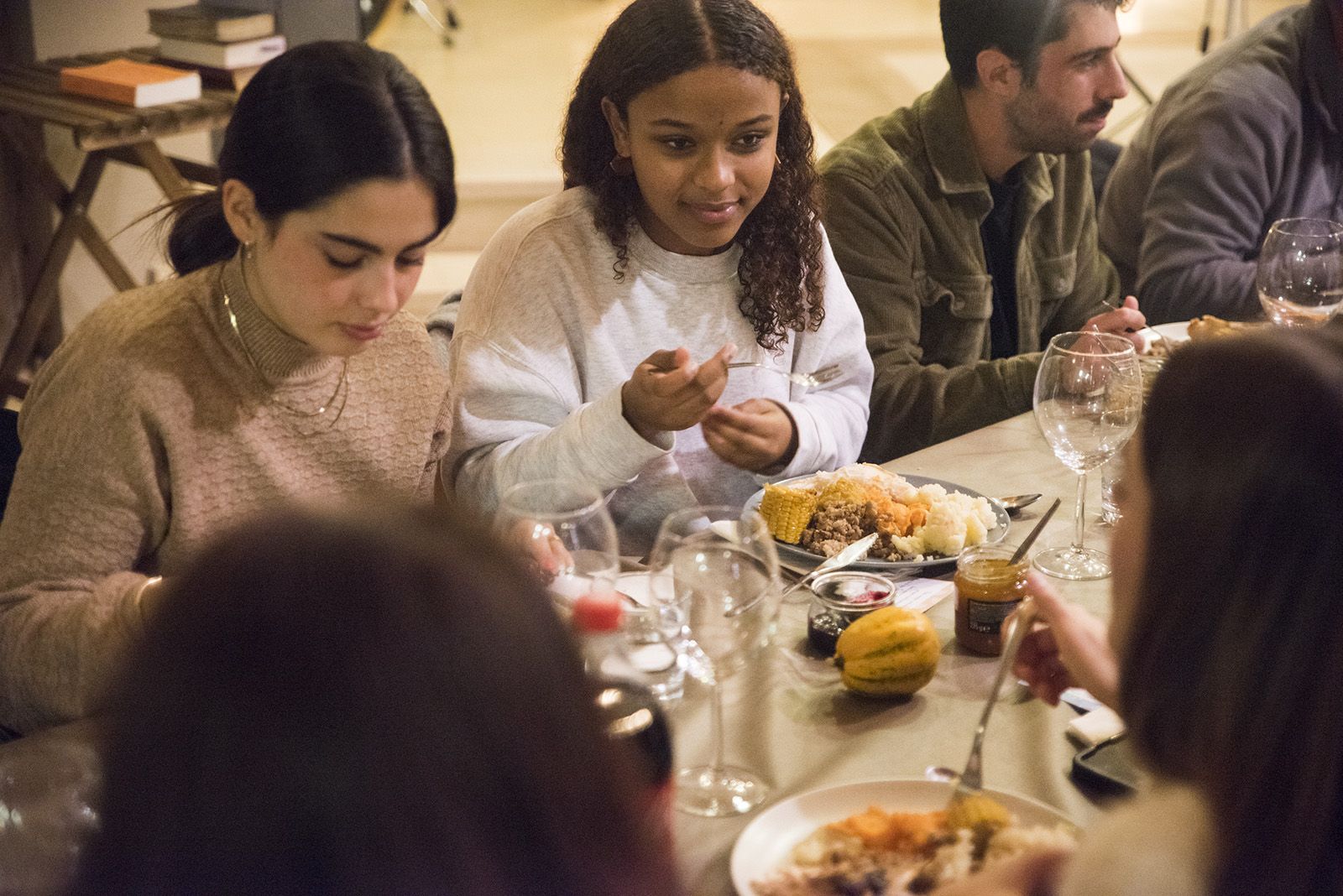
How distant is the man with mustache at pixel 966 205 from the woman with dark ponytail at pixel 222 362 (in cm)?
122

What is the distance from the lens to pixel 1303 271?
7.48 ft

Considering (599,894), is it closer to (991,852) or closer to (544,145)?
(991,852)

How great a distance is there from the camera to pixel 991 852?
1.05 metres

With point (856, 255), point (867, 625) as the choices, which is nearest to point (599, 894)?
point (867, 625)

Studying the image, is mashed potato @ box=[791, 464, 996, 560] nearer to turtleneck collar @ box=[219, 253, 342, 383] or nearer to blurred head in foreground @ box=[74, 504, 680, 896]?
turtleneck collar @ box=[219, 253, 342, 383]

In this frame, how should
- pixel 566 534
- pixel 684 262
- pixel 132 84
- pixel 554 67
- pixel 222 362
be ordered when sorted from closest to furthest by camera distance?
1. pixel 566 534
2. pixel 222 362
3. pixel 684 262
4. pixel 132 84
5. pixel 554 67

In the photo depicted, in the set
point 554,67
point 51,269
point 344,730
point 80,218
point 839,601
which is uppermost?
point 344,730

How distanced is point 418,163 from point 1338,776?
1.14 meters

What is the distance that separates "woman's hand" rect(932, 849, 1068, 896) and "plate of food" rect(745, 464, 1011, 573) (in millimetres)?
679

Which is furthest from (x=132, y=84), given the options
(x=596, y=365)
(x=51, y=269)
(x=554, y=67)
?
(x=554, y=67)

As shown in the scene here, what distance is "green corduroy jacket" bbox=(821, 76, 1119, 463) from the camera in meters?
2.54

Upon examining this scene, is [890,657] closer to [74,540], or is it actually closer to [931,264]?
[74,540]

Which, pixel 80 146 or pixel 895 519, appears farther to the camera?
pixel 80 146

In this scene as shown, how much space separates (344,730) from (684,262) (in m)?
1.60
